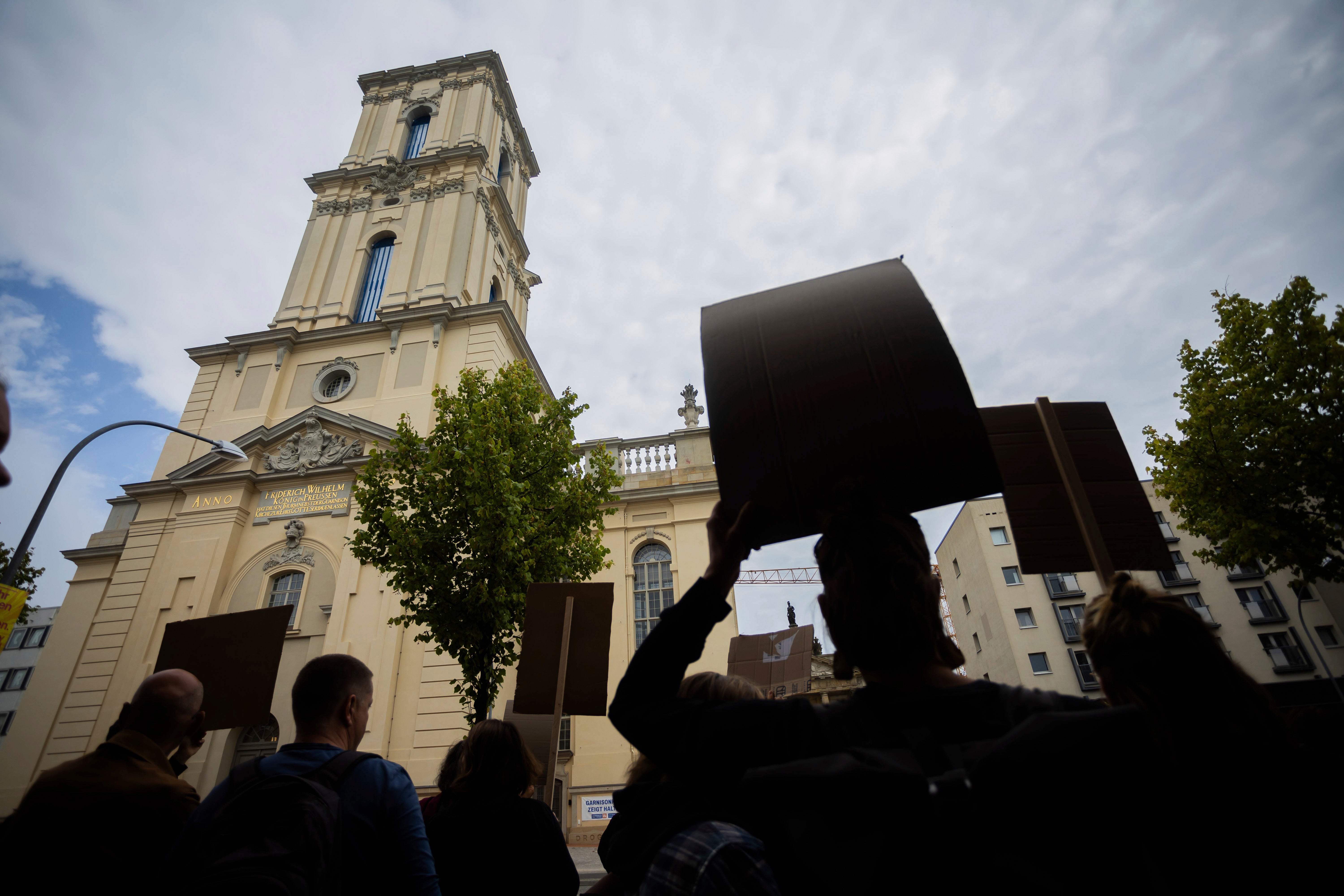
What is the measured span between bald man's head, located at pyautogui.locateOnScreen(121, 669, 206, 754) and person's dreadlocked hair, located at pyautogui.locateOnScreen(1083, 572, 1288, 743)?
11.5 feet

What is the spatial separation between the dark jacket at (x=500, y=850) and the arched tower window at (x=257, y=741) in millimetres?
14405

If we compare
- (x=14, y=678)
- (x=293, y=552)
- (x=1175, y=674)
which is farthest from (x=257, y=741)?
(x=14, y=678)

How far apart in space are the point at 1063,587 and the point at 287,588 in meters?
33.0

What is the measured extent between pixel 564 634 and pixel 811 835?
4.99m

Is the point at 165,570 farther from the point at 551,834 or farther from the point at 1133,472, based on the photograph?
the point at 1133,472

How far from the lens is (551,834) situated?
3.03 meters

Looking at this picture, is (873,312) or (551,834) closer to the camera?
(873,312)

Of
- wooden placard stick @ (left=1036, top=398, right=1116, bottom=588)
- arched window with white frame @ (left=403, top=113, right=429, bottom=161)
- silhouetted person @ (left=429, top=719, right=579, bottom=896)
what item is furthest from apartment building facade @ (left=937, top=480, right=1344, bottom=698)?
arched window with white frame @ (left=403, top=113, right=429, bottom=161)

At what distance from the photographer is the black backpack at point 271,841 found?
1.96m

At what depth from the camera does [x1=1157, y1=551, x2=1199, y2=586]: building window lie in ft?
94.7

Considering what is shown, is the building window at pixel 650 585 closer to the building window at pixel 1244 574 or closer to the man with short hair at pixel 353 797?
the man with short hair at pixel 353 797

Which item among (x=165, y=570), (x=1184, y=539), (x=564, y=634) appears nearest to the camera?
(x=564, y=634)

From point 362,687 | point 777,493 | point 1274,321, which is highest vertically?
point 1274,321

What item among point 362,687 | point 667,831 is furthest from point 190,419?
point 667,831
